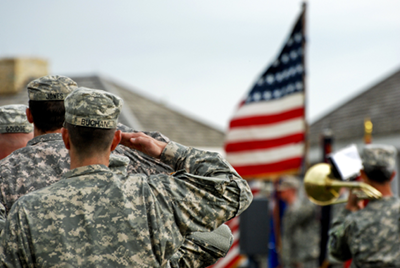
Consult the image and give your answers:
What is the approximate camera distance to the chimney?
50.1ft

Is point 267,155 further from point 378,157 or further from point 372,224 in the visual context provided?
point 372,224

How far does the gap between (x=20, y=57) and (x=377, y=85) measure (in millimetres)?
11955

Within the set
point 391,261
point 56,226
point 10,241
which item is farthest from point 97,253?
point 391,261

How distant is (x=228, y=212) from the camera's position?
215 cm

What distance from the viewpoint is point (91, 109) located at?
204 cm

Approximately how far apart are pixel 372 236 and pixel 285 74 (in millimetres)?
3711

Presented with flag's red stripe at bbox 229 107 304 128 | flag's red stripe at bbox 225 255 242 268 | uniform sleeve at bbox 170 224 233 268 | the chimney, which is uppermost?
uniform sleeve at bbox 170 224 233 268

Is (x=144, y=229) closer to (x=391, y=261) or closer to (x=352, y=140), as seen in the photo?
(x=391, y=261)

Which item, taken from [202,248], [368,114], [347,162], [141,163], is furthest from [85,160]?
[368,114]

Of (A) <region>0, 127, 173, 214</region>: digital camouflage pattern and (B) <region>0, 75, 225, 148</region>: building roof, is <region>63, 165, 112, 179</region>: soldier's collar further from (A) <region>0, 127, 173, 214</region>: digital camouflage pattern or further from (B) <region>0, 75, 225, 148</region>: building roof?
(B) <region>0, 75, 225, 148</region>: building roof

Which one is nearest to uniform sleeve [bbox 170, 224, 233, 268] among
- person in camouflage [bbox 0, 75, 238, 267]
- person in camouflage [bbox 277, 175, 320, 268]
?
person in camouflage [bbox 0, 75, 238, 267]

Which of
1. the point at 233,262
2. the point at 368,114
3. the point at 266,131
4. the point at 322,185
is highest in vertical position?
the point at 322,185

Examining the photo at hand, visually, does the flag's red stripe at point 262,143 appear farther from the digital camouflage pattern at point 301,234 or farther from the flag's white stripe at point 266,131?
the digital camouflage pattern at point 301,234

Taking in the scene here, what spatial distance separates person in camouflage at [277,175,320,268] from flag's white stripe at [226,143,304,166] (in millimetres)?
2922
